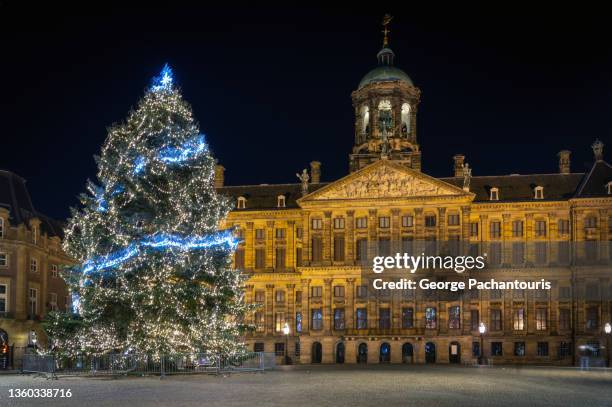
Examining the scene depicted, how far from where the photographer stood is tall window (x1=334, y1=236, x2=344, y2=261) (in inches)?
3278

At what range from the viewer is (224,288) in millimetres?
42688

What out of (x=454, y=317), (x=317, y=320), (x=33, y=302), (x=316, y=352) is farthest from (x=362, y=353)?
(x=33, y=302)

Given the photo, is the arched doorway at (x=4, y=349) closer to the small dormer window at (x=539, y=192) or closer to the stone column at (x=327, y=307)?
the stone column at (x=327, y=307)

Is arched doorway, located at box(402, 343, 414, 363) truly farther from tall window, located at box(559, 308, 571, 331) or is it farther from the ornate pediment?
tall window, located at box(559, 308, 571, 331)

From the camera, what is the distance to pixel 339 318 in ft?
271

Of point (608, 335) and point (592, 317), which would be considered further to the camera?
point (592, 317)

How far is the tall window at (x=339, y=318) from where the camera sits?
3238 inches

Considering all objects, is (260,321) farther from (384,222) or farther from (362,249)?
(384,222)

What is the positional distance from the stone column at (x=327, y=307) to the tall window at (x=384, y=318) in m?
4.69

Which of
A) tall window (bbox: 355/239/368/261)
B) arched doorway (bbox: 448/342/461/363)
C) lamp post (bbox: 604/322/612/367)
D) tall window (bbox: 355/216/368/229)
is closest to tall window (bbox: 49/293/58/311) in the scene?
tall window (bbox: 355/239/368/261)

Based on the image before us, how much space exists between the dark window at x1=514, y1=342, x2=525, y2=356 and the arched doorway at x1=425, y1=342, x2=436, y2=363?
812cm

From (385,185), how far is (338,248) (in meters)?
7.83

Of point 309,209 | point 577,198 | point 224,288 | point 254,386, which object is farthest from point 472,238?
point 254,386

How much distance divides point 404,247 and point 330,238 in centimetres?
734
